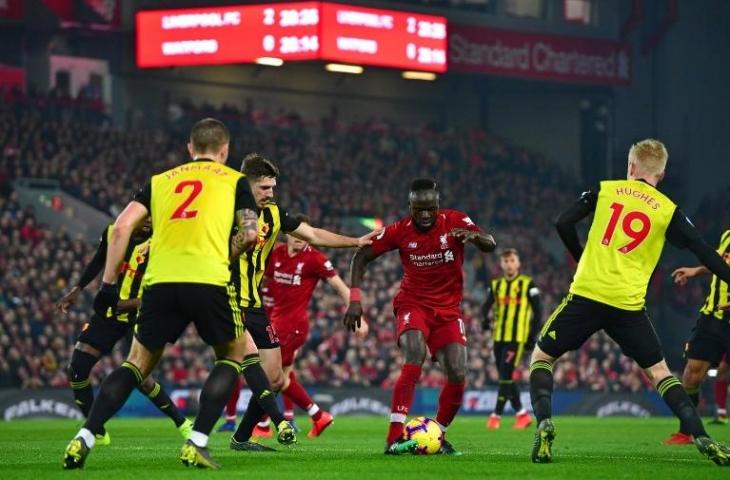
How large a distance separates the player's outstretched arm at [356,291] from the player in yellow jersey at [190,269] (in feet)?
6.16

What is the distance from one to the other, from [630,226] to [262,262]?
395 cm

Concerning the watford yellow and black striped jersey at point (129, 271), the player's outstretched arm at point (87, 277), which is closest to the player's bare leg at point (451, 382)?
the watford yellow and black striped jersey at point (129, 271)

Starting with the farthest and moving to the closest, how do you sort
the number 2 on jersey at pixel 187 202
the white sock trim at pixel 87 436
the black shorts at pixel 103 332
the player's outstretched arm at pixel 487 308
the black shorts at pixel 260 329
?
the player's outstretched arm at pixel 487 308 → the black shorts at pixel 103 332 → the black shorts at pixel 260 329 → the number 2 on jersey at pixel 187 202 → the white sock trim at pixel 87 436

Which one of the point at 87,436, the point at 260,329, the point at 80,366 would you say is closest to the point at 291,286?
the point at 80,366

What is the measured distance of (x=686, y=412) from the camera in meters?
11.5

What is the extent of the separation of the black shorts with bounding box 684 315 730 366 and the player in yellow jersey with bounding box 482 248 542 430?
4735mm

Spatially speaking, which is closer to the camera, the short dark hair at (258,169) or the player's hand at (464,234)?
the player's hand at (464,234)

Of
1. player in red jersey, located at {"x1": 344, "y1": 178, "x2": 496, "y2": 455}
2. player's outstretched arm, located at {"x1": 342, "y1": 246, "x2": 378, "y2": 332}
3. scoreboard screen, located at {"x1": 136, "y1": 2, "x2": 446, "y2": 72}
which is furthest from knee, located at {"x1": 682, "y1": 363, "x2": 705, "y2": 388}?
scoreboard screen, located at {"x1": 136, "y1": 2, "x2": 446, "y2": 72}

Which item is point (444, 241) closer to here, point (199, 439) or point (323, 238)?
point (323, 238)

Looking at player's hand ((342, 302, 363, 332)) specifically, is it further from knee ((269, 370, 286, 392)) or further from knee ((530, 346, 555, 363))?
knee ((269, 370, 286, 392))

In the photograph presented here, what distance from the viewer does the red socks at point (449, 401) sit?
12.8 m

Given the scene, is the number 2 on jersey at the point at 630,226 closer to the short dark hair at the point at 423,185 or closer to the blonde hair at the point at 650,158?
the blonde hair at the point at 650,158

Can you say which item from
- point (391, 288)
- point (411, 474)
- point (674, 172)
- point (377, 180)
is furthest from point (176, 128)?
point (411, 474)

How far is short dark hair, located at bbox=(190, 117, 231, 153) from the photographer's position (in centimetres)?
1050
